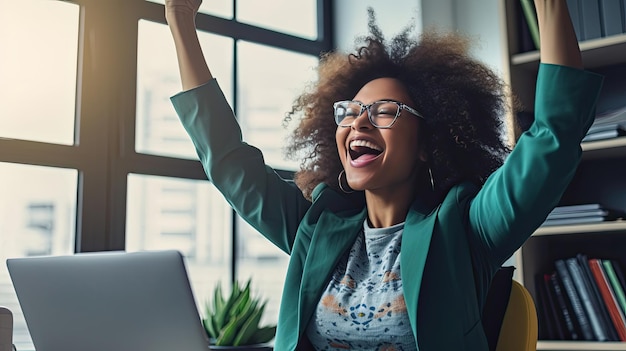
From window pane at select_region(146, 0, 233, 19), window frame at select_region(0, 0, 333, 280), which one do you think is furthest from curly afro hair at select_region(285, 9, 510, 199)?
window pane at select_region(146, 0, 233, 19)

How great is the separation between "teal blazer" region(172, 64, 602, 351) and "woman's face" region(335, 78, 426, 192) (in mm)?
73

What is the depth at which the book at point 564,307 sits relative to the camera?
2.49m

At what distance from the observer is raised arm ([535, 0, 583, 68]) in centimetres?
119

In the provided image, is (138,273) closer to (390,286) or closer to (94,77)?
(390,286)

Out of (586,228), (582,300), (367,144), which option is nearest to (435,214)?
(367,144)

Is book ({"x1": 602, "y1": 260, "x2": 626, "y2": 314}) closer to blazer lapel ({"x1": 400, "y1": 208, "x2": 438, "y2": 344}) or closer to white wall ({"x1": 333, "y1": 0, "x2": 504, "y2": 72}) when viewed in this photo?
white wall ({"x1": 333, "y1": 0, "x2": 504, "y2": 72})

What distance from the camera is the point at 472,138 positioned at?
4.97ft

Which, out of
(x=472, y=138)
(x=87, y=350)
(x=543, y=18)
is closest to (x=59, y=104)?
(x=87, y=350)

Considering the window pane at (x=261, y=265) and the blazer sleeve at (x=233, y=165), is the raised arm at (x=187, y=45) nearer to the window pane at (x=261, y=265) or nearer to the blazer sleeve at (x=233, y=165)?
the blazer sleeve at (x=233, y=165)

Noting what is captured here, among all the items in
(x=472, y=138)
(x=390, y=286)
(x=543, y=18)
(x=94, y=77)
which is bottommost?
(x=390, y=286)

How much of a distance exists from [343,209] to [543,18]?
0.58m

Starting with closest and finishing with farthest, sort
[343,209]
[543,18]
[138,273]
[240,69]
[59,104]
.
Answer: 1. [543,18]
2. [138,273]
3. [343,209]
4. [59,104]
5. [240,69]

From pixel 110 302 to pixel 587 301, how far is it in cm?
171

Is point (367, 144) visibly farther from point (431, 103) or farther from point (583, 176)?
point (583, 176)
